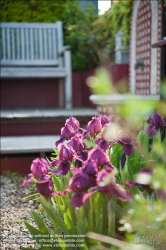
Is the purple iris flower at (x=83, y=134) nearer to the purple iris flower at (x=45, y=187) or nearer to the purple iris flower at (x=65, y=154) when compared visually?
the purple iris flower at (x=65, y=154)

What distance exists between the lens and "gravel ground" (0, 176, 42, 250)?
1.84 m

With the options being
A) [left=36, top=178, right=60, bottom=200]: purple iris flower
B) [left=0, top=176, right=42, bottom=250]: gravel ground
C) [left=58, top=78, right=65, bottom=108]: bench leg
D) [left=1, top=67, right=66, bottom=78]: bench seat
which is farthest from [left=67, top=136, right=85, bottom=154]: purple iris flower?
[left=58, top=78, right=65, bottom=108]: bench leg

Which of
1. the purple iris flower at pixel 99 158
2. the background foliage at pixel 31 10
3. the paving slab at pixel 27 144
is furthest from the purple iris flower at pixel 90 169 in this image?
the background foliage at pixel 31 10

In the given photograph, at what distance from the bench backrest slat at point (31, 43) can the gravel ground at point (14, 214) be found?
288 cm

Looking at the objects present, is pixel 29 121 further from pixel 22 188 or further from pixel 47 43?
pixel 47 43

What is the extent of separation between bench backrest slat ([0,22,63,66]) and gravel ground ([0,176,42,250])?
2.88 meters

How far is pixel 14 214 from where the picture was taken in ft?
7.54

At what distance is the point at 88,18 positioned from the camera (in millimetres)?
6230

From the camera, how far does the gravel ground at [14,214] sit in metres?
1.84

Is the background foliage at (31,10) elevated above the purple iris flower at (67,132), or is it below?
above

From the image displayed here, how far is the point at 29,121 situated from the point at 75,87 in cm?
233

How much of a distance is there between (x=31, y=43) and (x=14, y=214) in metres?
3.90

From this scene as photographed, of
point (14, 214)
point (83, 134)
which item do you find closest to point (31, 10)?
point (14, 214)

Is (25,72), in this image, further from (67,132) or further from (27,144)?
(67,132)
